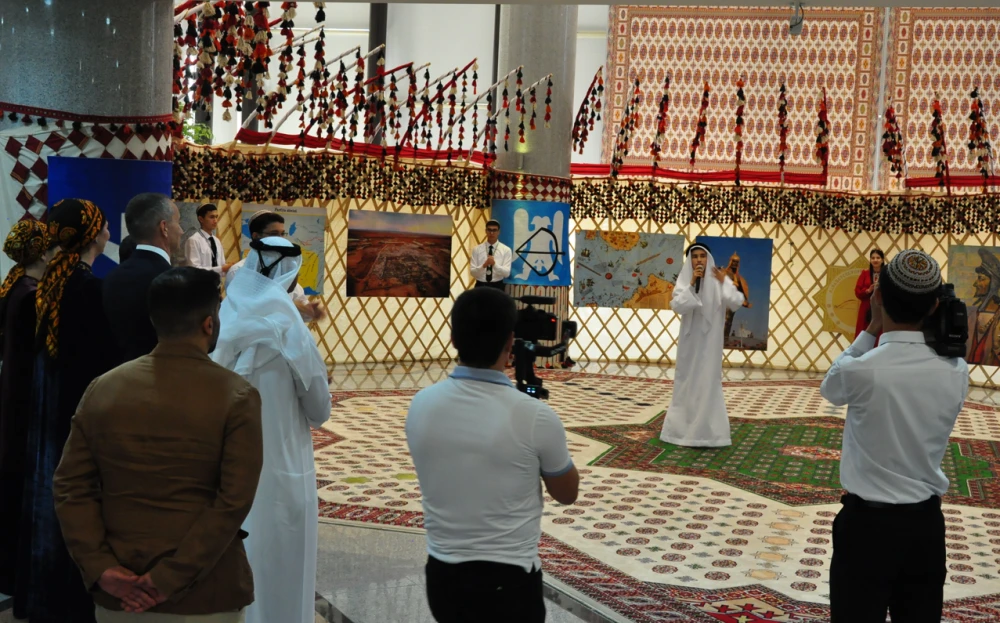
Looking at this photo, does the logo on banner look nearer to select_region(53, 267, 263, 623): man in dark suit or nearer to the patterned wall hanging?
the patterned wall hanging

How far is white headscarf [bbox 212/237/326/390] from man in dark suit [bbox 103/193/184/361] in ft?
0.55

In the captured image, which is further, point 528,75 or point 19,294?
point 528,75

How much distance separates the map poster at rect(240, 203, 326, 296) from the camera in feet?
24.0

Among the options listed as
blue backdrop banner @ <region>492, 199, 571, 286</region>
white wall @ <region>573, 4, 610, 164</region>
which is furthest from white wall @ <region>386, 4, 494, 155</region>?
blue backdrop banner @ <region>492, 199, 571, 286</region>

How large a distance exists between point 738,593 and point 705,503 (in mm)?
1082

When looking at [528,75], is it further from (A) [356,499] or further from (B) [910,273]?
(B) [910,273]

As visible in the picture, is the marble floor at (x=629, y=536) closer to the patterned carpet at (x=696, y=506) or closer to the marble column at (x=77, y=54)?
the patterned carpet at (x=696, y=506)

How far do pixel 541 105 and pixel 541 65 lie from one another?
0.30m

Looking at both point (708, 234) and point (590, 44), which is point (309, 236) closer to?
point (708, 234)

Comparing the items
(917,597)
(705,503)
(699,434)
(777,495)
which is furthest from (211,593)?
(699,434)

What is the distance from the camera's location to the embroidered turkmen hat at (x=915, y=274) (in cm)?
184

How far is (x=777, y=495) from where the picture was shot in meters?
4.23

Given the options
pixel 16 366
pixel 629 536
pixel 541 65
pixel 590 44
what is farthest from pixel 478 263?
pixel 16 366

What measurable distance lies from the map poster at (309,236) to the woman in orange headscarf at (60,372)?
15.8ft
